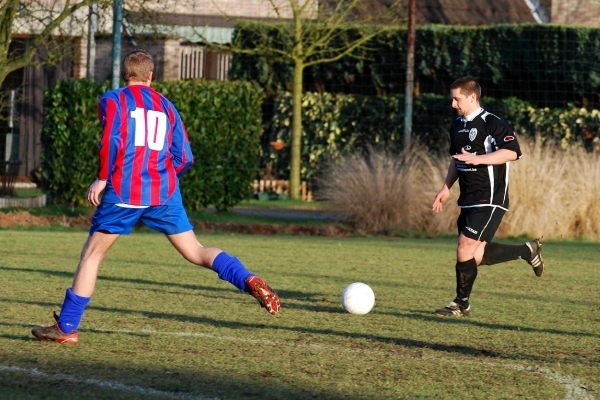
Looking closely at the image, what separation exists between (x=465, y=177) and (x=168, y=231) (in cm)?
284

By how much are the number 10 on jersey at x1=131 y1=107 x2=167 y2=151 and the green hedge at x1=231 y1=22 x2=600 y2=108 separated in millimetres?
15997

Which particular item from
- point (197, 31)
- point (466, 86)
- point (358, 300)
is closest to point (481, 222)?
point (466, 86)

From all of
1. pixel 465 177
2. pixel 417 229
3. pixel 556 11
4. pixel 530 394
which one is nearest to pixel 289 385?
pixel 530 394

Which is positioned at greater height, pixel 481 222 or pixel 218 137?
pixel 218 137

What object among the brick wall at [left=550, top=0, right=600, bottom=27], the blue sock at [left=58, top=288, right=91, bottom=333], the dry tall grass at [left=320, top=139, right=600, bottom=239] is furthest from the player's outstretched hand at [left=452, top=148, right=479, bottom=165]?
the brick wall at [left=550, top=0, right=600, bottom=27]

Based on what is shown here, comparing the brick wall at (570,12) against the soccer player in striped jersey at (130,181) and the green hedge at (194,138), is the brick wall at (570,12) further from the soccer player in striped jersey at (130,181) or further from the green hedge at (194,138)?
the soccer player in striped jersey at (130,181)

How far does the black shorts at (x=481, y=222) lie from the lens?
9.07 m

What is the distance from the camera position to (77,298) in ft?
23.4

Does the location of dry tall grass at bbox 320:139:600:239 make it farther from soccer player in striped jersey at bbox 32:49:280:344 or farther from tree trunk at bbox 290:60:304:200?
soccer player in striped jersey at bbox 32:49:280:344

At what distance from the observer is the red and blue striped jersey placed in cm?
711

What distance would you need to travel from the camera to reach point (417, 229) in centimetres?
1816

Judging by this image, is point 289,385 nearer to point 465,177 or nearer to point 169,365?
point 169,365

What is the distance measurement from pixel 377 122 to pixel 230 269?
17007mm

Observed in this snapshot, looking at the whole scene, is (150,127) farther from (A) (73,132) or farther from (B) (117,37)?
(A) (73,132)
